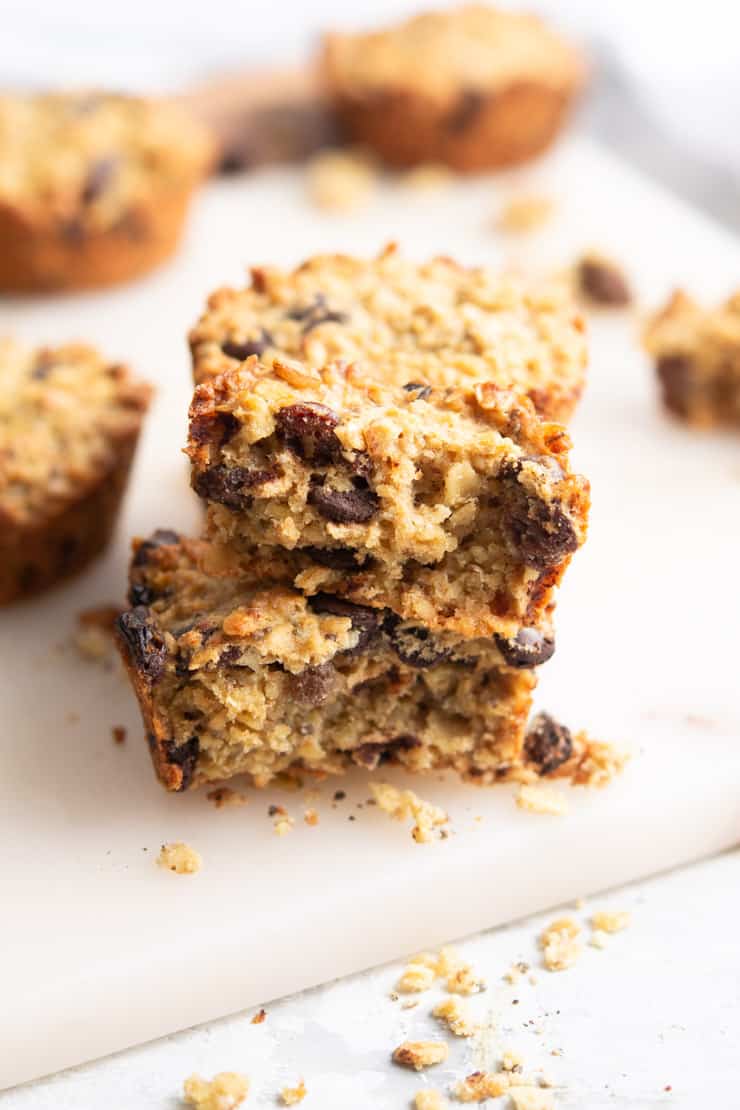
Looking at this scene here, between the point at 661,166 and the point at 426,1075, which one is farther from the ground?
the point at 661,166

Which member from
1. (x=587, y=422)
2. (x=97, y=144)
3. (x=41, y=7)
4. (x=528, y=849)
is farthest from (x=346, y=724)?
(x=41, y=7)

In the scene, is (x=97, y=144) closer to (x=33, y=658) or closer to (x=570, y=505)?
(x=33, y=658)

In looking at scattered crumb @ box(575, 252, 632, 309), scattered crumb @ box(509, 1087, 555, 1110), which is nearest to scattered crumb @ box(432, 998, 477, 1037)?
scattered crumb @ box(509, 1087, 555, 1110)

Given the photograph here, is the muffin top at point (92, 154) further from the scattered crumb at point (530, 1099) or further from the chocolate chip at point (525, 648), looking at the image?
the scattered crumb at point (530, 1099)

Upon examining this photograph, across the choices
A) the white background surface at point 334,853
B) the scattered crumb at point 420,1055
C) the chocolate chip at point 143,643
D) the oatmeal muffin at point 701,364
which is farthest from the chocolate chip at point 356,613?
the oatmeal muffin at point 701,364

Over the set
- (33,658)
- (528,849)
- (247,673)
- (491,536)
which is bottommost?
(33,658)

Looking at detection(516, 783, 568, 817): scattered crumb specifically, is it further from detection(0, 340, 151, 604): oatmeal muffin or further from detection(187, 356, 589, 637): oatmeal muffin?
detection(0, 340, 151, 604): oatmeal muffin

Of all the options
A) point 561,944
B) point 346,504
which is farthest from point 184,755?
point 561,944
